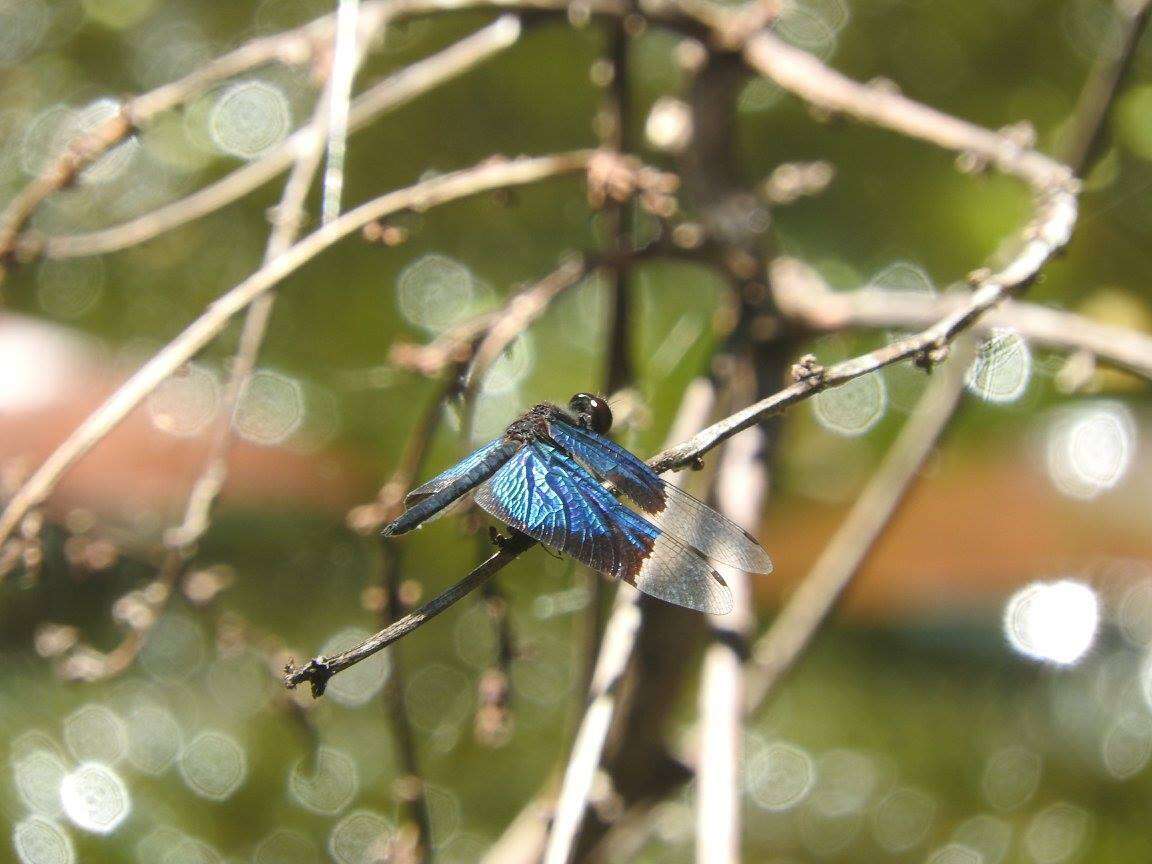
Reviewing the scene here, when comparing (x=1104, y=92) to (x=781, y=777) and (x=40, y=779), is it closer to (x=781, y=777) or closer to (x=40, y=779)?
(x=781, y=777)

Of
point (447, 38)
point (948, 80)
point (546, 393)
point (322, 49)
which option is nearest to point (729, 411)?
point (322, 49)

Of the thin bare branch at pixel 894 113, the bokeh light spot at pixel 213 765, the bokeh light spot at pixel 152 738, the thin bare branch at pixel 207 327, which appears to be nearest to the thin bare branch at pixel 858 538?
the thin bare branch at pixel 894 113

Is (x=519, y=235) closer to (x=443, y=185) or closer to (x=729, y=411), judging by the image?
(x=729, y=411)

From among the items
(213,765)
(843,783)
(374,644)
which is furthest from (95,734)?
(374,644)

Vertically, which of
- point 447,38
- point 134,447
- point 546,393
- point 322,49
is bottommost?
point 322,49

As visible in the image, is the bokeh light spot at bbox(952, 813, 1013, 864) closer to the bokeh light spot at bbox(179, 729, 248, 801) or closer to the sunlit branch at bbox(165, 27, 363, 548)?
the bokeh light spot at bbox(179, 729, 248, 801)

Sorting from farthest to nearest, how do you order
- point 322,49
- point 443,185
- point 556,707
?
1. point 556,707
2. point 322,49
3. point 443,185
